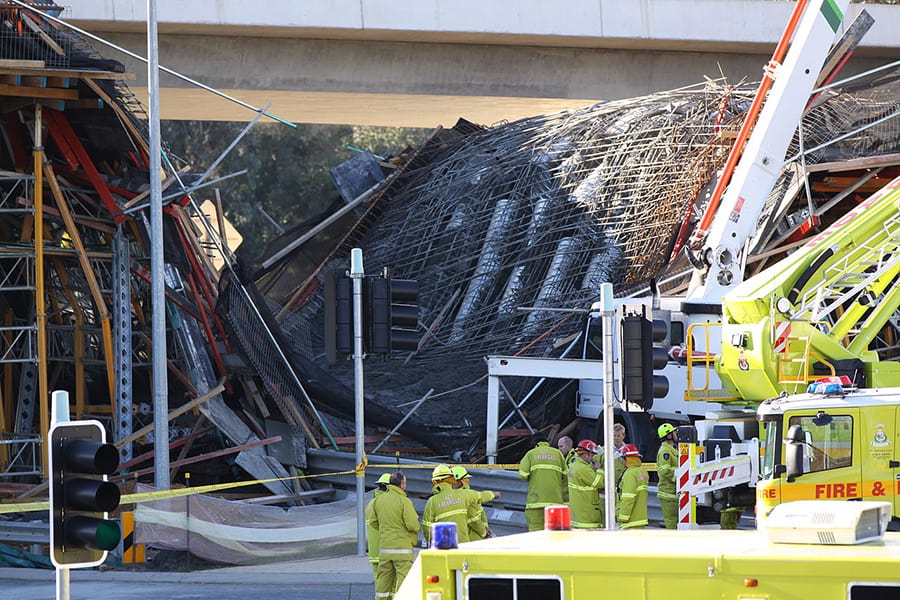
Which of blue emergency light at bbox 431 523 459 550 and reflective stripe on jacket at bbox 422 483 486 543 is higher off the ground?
blue emergency light at bbox 431 523 459 550

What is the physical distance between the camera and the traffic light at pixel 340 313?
15570 mm

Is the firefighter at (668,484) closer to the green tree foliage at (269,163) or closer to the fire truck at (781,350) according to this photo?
the fire truck at (781,350)

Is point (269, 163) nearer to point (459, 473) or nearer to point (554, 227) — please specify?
point (554, 227)

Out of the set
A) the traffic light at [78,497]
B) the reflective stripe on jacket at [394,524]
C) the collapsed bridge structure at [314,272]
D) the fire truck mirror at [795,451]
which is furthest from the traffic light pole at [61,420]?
the collapsed bridge structure at [314,272]

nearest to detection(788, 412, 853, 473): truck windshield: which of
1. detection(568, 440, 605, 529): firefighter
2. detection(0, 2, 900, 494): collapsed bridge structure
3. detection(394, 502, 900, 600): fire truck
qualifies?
detection(568, 440, 605, 529): firefighter

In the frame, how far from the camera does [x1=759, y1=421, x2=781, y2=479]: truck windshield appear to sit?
13251mm

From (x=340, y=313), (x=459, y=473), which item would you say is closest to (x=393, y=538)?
(x=459, y=473)

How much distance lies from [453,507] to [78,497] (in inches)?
198

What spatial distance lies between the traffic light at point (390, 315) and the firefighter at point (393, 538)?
333 centimetres

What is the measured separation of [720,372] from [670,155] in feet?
27.2

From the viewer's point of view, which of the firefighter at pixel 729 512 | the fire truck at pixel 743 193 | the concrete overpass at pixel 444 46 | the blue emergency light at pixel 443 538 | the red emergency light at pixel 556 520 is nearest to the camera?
the blue emergency light at pixel 443 538

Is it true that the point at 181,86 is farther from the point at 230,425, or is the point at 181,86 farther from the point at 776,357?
the point at 776,357

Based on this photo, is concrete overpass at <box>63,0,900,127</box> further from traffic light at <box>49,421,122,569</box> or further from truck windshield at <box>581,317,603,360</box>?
traffic light at <box>49,421,122,569</box>

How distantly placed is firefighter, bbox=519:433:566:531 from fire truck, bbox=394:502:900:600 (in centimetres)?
799
